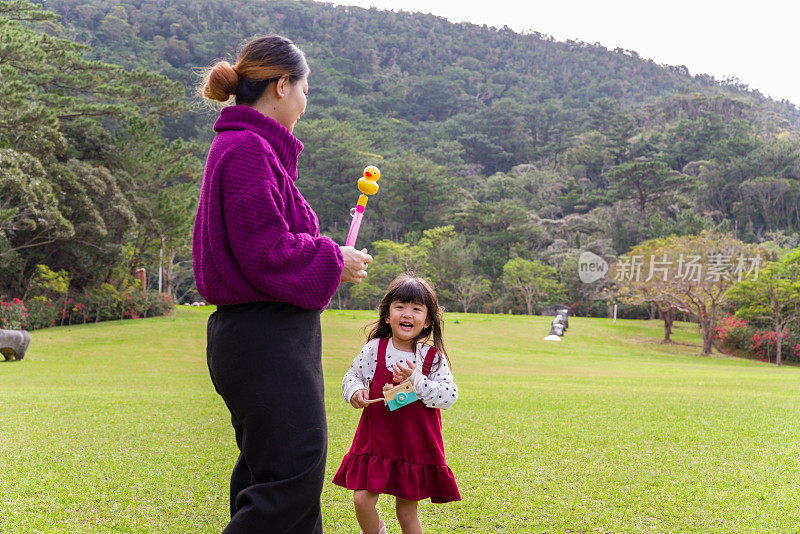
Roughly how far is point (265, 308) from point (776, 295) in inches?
842

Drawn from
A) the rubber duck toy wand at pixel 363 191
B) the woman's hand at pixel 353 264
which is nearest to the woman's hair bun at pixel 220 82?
the rubber duck toy wand at pixel 363 191

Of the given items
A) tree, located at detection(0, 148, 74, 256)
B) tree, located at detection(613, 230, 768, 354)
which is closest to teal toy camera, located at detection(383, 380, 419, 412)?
tree, located at detection(0, 148, 74, 256)

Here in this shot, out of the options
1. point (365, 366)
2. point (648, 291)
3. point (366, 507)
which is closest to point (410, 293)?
point (365, 366)

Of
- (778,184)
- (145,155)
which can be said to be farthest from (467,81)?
(145,155)

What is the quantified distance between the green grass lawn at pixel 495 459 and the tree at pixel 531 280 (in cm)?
2346

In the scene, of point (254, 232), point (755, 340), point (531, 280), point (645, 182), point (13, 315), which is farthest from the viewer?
point (645, 182)

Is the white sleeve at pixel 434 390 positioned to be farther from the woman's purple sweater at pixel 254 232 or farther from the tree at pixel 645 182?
the tree at pixel 645 182

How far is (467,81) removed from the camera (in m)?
80.4

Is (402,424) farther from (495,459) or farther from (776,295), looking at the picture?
(776,295)

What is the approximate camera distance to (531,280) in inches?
1299

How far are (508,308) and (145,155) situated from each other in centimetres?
1964

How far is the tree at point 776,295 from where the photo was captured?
19766 millimetres

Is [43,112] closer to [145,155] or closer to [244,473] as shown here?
[145,155]

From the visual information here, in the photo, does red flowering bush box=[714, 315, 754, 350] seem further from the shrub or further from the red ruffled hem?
the red ruffled hem
